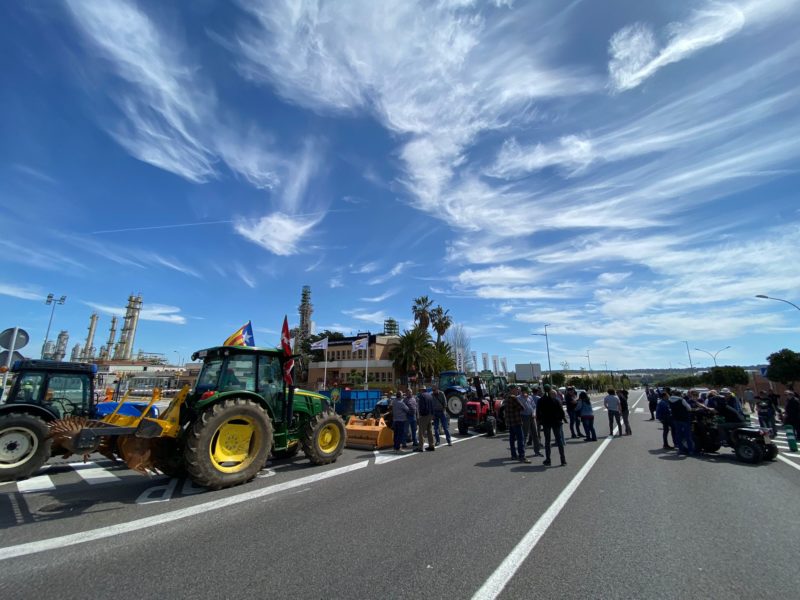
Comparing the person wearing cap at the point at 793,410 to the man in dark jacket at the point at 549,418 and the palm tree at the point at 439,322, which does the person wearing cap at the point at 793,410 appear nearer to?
the man in dark jacket at the point at 549,418

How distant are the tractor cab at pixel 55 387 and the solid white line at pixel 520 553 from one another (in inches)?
334

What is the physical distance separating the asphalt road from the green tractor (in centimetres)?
52

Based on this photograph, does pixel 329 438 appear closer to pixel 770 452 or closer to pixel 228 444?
pixel 228 444

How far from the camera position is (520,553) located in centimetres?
396

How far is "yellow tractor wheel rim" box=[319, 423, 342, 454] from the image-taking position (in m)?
8.54

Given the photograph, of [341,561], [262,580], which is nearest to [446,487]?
[341,561]

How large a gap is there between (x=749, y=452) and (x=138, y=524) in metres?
12.0

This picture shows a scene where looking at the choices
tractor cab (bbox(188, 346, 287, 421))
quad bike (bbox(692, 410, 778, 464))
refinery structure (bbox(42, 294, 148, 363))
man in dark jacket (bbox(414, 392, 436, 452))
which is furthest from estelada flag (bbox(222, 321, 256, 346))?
refinery structure (bbox(42, 294, 148, 363))

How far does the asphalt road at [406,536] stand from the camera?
10.9 feet

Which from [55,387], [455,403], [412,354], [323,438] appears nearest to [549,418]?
[323,438]

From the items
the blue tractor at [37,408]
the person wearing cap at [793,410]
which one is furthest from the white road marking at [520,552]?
the person wearing cap at [793,410]

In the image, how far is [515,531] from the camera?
180 inches

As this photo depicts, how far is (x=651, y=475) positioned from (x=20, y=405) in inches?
475

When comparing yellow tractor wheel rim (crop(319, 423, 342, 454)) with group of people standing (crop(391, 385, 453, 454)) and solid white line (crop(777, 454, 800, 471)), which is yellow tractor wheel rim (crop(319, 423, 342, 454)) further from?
solid white line (crop(777, 454, 800, 471))
